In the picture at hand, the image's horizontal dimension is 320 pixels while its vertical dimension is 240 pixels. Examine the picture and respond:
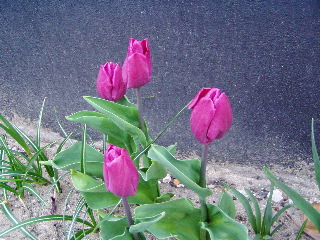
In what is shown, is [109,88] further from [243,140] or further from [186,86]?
[243,140]

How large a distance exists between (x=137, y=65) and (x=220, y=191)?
66 centimetres

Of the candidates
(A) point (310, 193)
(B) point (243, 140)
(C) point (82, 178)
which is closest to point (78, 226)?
(C) point (82, 178)

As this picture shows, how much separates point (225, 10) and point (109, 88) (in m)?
0.54

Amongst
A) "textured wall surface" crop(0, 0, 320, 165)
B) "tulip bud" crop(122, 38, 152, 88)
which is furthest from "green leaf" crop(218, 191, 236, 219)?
"textured wall surface" crop(0, 0, 320, 165)

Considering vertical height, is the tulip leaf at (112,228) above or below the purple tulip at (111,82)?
below

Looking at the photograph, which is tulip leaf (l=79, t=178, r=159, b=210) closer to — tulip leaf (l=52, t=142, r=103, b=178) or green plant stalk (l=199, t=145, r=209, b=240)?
tulip leaf (l=52, t=142, r=103, b=178)

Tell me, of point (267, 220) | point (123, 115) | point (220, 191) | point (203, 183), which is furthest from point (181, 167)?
point (220, 191)

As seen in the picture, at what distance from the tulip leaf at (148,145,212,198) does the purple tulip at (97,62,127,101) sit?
0.58ft

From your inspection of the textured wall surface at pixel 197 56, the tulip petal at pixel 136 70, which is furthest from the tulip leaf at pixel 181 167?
the textured wall surface at pixel 197 56

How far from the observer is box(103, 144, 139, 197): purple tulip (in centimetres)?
64

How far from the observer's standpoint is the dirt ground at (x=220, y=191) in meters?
1.12

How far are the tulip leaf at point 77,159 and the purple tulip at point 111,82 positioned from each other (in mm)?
159

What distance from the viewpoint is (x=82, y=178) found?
810mm

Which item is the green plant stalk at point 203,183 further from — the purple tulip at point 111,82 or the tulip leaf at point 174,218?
the purple tulip at point 111,82
